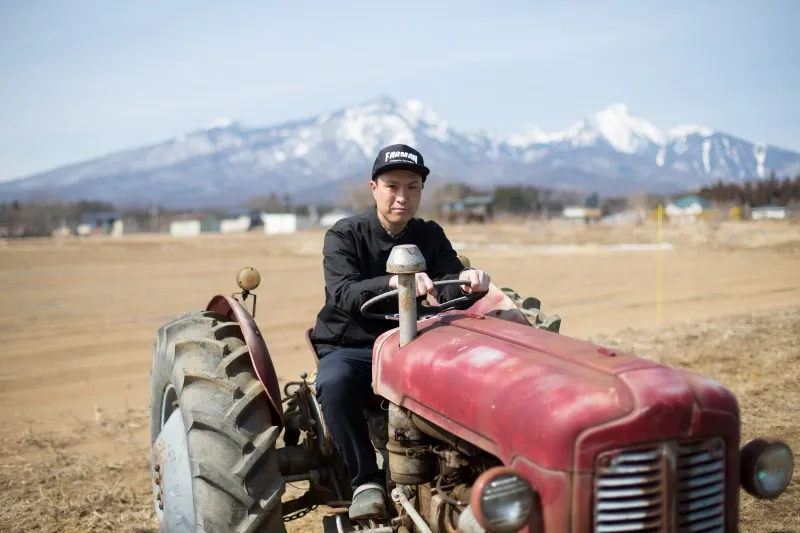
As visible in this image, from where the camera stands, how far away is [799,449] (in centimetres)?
540

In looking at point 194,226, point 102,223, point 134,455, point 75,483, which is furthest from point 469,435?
point 194,226

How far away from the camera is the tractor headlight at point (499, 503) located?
2367 millimetres

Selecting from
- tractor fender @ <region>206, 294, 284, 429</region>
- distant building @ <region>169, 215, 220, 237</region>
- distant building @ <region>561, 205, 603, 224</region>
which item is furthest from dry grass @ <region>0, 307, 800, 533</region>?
distant building @ <region>169, 215, 220, 237</region>

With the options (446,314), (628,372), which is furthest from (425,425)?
(628,372)

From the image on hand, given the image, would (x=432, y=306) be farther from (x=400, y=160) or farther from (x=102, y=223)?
(x=102, y=223)

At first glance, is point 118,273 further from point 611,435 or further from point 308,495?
point 611,435

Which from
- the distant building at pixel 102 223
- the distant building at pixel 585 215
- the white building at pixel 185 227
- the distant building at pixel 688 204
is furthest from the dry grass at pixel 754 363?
the white building at pixel 185 227

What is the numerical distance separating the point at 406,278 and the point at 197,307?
13041mm

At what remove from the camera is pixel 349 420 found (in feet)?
11.7

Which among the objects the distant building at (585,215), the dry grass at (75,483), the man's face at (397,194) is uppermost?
the man's face at (397,194)

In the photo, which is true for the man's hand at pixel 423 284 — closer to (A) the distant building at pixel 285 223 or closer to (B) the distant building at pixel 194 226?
(A) the distant building at pixel 285 223

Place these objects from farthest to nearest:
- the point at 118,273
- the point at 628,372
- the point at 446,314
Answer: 1. the point at 118,273
2. the point at 446,314
3. the point at 628,372

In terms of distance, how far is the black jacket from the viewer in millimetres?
3855

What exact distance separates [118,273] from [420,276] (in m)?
22.3
